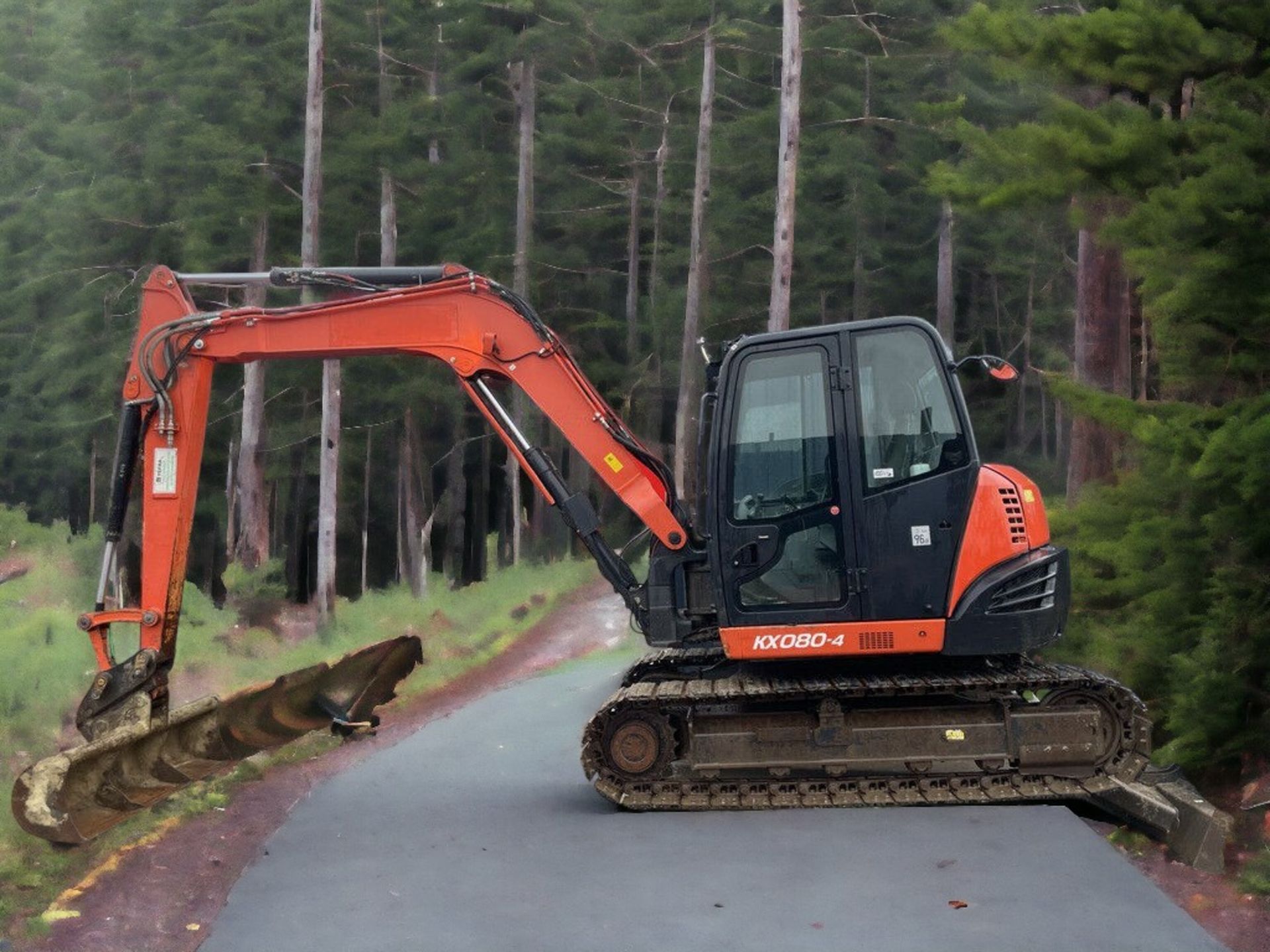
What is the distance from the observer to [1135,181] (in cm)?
844

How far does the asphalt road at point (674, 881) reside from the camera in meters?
5.98

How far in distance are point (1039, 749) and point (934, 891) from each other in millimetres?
2089

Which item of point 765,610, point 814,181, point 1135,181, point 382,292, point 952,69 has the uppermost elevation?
point 952,69

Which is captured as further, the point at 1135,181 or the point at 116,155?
the point at 116,155

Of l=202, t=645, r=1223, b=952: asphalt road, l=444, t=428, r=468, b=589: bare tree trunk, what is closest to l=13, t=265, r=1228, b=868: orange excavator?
l=202, t=645, r=1223, b=952: asphalt road

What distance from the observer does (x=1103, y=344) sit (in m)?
12.7

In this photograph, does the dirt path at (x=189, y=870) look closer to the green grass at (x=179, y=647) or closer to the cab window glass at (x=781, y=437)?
the green grass at (x=179, y=647)

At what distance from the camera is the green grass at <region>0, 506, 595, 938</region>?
7.93 m

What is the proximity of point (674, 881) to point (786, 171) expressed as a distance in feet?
52.7

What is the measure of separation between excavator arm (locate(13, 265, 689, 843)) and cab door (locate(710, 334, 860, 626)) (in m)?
0.67

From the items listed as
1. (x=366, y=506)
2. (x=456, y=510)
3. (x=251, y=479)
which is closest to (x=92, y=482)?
(x=366, y=506)

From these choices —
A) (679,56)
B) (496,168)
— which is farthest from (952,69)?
(496,168)

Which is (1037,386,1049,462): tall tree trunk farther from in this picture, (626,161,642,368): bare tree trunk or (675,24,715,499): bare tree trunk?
(626,161,642,368): bare tree trunk

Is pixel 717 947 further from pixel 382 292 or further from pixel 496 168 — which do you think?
pixel 496 168
